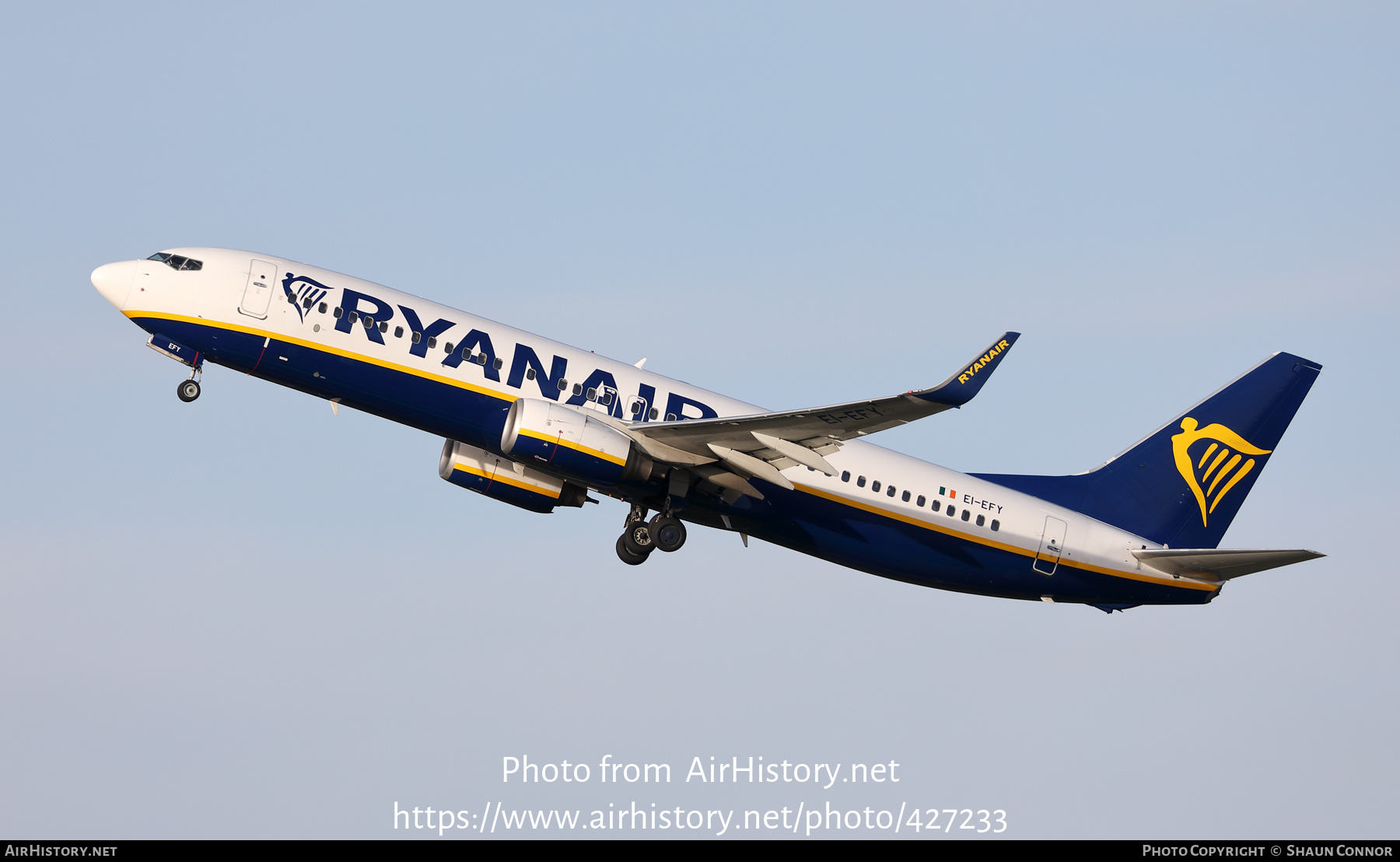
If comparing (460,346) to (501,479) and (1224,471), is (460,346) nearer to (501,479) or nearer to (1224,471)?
(501,479)

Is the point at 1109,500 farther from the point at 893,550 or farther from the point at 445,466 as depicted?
the point at 445,466

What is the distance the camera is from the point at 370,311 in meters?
36.5

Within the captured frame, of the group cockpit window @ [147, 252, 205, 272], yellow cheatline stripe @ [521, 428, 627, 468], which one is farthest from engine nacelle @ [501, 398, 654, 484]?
cockpit window @ [147, 252, 205, 272]

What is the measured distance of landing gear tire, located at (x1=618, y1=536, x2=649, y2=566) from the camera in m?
39.9

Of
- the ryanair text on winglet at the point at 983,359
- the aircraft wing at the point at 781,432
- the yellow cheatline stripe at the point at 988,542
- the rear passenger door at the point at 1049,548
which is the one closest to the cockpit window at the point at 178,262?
the aircraft wing at the point at 781,432

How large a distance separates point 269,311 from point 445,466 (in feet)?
22.3

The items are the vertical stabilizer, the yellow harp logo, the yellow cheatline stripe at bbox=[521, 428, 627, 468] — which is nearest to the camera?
the yellow cheatline stripe at bbox=[521, 428, 627, 468]

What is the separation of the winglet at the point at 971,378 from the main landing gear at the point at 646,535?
906 centimetres

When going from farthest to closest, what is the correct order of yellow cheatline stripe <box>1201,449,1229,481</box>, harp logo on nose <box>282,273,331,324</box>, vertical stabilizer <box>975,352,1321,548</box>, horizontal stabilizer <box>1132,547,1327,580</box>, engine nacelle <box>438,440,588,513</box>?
yellow cheatline stripe <box>1201,449,1229,481</box> → vertical stabilizer <box>975,352,1321,548</box> → engine nacelle <box>438,440,588,513</box> → horizontal stabilizer <box>1132,547,1327,580</box> → harp logo on nose <box>282,273,331,324</box>

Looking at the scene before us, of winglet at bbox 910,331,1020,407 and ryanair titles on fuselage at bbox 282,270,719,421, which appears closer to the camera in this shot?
winglet at bbox 910,331,1020,407

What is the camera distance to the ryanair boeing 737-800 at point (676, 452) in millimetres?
35875

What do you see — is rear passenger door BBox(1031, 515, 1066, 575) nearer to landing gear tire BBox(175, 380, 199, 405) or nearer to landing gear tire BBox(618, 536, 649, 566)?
landing gear tire BBox(618, 536, 649, 566)

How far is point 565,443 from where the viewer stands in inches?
1390

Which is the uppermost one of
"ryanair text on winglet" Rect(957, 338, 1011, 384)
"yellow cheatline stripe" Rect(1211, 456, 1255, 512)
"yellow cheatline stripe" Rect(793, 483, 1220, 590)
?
"yellow cheatline stripe" Rect(1211, 456, 1255, 512)
